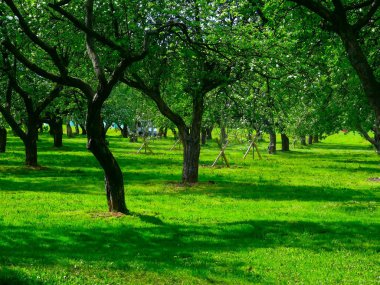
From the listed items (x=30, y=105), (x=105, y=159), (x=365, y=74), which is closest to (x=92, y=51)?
(x=105, y=159)

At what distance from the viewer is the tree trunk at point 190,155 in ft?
98.0

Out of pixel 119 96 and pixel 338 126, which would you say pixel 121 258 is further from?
pixel 119 96

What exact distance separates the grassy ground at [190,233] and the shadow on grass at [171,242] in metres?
0.03

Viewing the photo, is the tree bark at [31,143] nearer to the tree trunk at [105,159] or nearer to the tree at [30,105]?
the tree at [30,105]

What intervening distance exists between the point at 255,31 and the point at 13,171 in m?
19.4

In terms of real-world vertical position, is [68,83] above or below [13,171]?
above

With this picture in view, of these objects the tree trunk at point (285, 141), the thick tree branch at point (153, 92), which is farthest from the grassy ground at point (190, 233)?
the tree trunk at point (285, 141)

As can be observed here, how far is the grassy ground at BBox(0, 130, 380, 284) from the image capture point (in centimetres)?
1193

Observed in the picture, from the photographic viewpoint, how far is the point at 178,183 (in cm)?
3044

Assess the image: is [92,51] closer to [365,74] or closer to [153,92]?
[365,74]

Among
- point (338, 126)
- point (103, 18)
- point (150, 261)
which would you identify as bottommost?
point (150, 261)

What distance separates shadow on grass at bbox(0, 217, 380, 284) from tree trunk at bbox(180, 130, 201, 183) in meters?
11.1

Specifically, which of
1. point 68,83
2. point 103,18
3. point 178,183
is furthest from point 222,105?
point 68,83

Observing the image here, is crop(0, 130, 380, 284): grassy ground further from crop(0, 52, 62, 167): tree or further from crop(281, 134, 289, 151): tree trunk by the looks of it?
crop(281, 134, 289, 151): tree trunk
